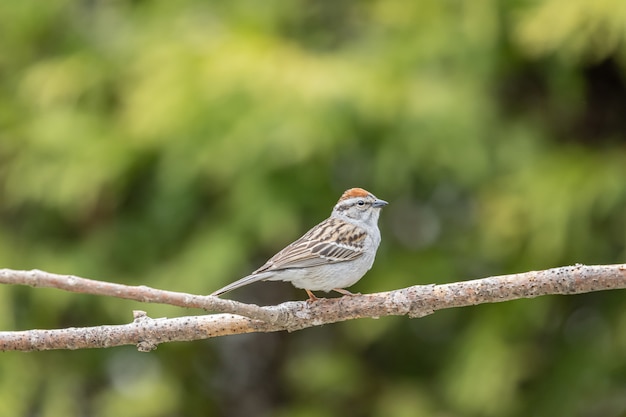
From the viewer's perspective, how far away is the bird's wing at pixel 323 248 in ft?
12.1

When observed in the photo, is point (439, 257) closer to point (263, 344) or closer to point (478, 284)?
point (263, 344)

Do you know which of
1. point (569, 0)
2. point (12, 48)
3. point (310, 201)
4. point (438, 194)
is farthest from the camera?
point (12, 48)

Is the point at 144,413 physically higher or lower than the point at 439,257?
lower

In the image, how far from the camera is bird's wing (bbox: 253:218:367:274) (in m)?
3.69

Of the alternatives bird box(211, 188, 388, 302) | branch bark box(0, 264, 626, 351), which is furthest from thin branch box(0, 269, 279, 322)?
bird box(211, 188, 388, 302)

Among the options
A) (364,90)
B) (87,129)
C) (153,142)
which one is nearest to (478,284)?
(364,90)

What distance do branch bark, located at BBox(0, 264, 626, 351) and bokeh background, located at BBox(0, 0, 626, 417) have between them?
202 centimetres

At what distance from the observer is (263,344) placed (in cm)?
631

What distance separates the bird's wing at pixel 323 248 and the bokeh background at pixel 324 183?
110cm

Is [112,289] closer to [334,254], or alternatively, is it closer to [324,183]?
[334,254]

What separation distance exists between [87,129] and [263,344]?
1823mm

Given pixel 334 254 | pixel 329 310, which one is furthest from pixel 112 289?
pixel 334 254

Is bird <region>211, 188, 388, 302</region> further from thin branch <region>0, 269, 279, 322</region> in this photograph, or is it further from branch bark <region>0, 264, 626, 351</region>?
thin branch <region>0, 269, 279, 322</region>

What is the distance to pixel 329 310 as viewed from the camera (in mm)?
3186
